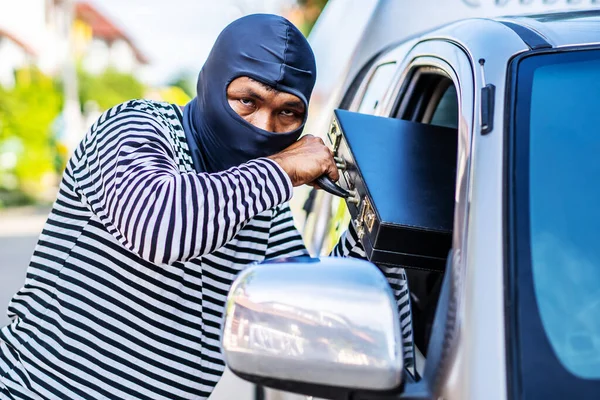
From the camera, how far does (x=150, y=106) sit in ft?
6.59

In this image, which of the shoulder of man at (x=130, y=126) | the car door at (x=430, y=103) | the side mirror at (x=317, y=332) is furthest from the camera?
the shoulder of man at (x=130, y=126)

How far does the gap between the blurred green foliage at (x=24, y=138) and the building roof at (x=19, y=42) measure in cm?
1131

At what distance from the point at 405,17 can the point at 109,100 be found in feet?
131

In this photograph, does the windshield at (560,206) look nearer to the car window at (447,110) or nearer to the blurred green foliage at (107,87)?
the car window at (447,110)

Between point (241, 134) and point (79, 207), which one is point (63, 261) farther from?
point (241, 134)

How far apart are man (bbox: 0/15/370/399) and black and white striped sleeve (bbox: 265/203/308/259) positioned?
98 mm

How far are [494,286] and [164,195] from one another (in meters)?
0.67

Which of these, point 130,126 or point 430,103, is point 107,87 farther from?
point 130,126

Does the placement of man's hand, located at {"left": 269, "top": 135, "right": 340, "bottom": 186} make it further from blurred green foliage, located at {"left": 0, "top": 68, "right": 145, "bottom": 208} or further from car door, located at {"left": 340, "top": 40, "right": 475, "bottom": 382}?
blurred green foliage, located at {"left": 0, "top": 68, "right": 145, "bottom": 208}

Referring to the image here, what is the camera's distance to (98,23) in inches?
2399

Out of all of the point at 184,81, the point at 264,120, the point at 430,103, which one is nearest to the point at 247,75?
the point at 264,120

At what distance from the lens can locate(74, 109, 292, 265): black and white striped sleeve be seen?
1.65 m

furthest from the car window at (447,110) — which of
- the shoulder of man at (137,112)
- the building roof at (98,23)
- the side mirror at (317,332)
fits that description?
the building roof at (98,23)

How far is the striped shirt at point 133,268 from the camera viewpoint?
1.68 meters
